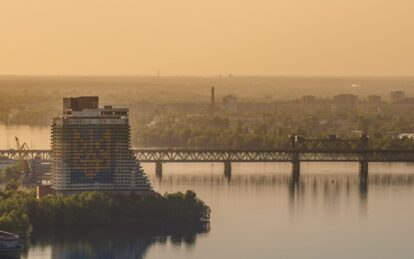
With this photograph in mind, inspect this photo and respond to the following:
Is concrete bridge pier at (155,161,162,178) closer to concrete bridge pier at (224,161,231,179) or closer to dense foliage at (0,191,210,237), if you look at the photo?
concrete bridge pier at (224,161,231,179)

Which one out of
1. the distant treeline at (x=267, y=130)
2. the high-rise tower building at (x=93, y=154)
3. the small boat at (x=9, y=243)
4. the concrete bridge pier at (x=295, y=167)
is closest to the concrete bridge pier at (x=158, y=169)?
the concrete bridge pier at (x=295, y=167)

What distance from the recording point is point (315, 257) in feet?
134

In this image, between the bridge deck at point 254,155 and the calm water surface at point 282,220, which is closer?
the calm water surface at point 282,220

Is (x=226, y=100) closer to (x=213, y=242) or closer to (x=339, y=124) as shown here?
(x=339, y=124)

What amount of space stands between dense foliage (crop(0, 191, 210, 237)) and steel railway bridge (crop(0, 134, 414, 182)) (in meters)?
12.4

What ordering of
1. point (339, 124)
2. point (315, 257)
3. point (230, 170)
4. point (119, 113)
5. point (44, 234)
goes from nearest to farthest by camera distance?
point (315, 257)
point (44, 234)
point (119, 113)
point (230, 170)
point (339, 124)

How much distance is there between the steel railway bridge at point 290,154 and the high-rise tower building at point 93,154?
9756mm

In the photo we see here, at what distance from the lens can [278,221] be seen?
153 feet

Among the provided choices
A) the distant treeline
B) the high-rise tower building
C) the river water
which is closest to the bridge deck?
the river water

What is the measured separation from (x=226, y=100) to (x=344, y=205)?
200 ft

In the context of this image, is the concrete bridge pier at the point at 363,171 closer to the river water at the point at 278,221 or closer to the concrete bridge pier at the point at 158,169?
the river water at the point at 278,221

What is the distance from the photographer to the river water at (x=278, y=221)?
137 ft

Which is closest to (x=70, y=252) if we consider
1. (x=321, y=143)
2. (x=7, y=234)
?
(x=7, y=234)

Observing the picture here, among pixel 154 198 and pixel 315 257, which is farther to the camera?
pixel 154 198
